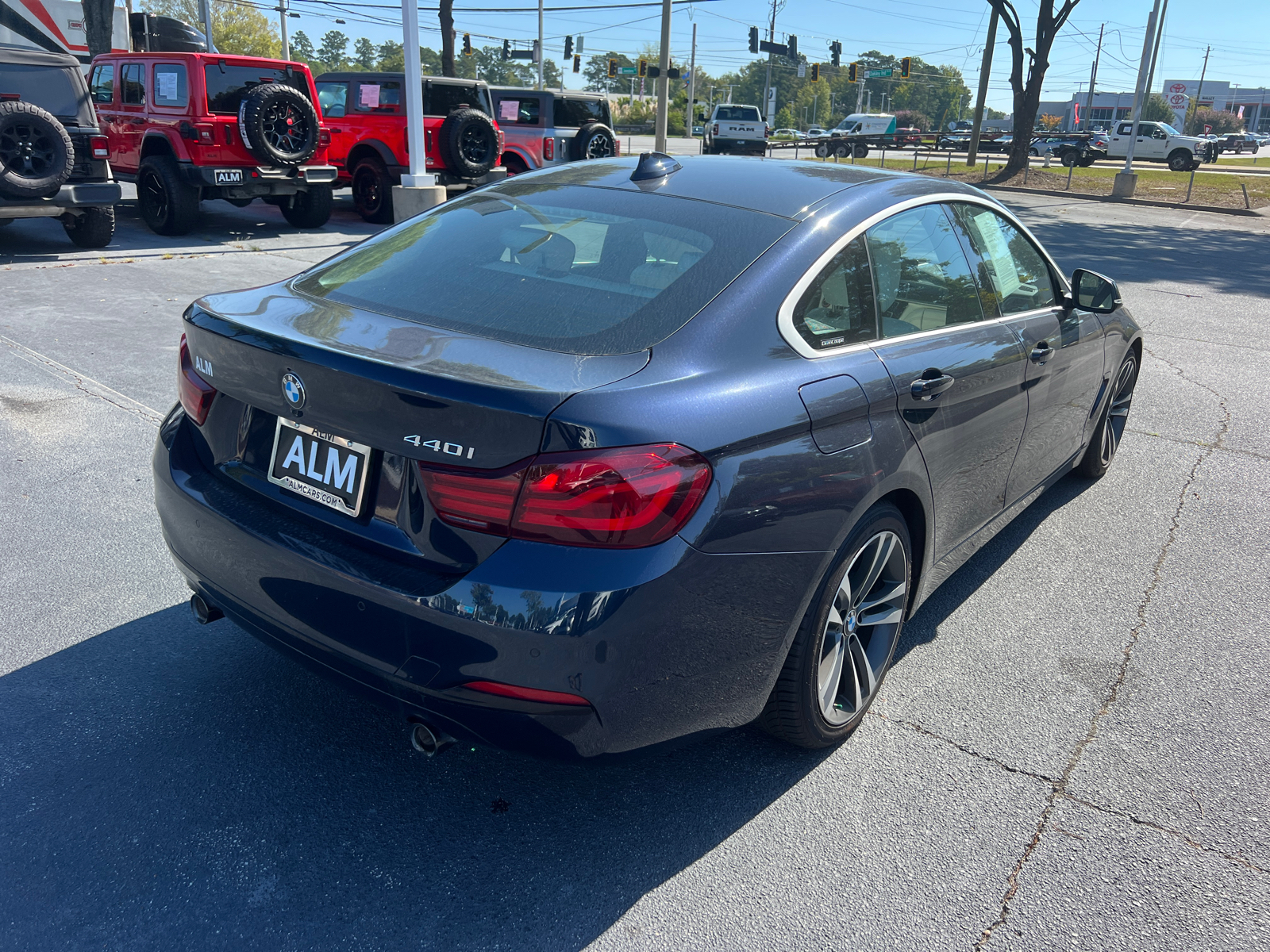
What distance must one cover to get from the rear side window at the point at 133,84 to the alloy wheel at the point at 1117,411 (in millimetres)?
11946

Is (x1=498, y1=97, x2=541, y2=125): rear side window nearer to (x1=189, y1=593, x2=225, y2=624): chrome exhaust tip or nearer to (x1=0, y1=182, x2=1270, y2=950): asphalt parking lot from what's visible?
(x1=0, y1=182, x2=1270, y2=950): asphalt parking lot

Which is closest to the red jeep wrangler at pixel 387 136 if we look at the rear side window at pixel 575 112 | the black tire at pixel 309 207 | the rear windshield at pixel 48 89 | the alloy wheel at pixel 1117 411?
the black tire at pixel 309 207

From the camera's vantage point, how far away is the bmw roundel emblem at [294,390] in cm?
226

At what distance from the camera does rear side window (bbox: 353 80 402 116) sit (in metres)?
14.3

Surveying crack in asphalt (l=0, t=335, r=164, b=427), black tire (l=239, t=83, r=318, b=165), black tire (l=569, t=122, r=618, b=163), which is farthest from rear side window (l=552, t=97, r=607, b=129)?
crack in asphalt (l=0, t=335, r=164, b=427)

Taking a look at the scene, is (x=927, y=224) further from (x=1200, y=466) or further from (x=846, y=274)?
(x=1200, y=466)

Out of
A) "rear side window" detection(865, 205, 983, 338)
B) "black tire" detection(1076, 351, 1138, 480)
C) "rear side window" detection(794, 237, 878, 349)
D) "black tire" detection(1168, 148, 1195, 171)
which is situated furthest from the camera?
"black tire" detection(1168, 148, 1195, 171)

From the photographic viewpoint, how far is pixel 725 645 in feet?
7.34

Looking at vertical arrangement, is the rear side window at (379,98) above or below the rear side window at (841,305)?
above

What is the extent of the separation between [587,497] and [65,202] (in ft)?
33.3

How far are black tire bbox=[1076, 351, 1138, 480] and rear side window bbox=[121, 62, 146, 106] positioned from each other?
470 inches

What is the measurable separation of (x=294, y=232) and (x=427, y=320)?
11.9 metres

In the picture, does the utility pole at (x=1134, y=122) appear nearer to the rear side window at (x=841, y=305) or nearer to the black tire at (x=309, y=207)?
the black tire at (x=309, y=207)

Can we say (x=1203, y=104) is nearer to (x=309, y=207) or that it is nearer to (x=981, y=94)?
(x=981, y=94)
